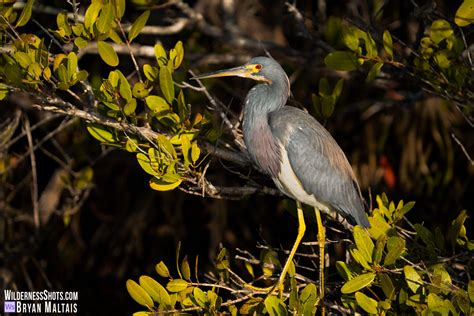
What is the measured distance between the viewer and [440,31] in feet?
9.85

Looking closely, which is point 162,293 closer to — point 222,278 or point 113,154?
point 222,278

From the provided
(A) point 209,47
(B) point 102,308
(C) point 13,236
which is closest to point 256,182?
(A) point 209,47

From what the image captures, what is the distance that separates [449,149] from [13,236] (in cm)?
332

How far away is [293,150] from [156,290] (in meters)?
0.96

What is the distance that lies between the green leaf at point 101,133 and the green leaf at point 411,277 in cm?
128

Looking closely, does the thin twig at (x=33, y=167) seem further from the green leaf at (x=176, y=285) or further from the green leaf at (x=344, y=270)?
the green leaf at (x=344, y=270)

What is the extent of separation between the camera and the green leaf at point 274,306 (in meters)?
2.51

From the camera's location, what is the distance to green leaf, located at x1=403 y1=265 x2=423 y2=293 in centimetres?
241

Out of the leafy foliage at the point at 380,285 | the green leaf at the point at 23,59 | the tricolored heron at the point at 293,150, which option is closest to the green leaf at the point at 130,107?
the green leaf at the point at 23,59

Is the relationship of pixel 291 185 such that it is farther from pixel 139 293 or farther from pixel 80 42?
pixel 80 42

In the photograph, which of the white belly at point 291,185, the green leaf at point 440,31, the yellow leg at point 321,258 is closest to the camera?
the yellow leg at point 321,258

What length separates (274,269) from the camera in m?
3.19

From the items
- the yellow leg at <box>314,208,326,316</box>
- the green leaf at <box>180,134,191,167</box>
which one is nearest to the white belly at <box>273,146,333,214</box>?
the yellow leg at <box>314,208,326,316</box>

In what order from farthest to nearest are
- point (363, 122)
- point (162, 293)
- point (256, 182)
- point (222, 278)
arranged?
point (363, 122) < point (256, 182) < point (222, 278) < point (162, 293)
